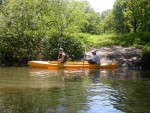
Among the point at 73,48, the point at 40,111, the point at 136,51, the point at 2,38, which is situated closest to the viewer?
the point at 40,111

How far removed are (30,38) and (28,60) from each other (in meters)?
1.64

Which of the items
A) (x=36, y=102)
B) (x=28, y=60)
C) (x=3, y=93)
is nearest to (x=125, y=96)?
(x=36, y=102)

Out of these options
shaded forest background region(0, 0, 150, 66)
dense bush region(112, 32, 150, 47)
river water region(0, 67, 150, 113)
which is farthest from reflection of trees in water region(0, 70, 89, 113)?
dense bush region(112, 32, 150, 47)

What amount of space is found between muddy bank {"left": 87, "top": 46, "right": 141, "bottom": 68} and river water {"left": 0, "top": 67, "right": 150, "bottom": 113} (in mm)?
7561

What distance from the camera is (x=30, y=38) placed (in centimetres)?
2308

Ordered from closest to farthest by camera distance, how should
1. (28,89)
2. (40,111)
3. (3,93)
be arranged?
(40,111) < (3,93) < (28,89)

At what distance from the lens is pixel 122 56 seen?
80.7 ft

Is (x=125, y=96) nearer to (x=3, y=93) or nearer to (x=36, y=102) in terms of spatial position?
(x=36, y=102)

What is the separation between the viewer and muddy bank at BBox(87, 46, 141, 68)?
76.8 feet

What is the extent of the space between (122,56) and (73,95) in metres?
13.7

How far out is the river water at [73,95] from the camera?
9375 millimetres

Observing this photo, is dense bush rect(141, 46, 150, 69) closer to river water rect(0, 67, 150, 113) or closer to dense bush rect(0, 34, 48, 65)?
river water rect(0, 67, 150, 113)

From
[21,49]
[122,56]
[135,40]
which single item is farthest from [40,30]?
[135,40]

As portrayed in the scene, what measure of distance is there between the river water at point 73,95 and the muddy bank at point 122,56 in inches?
298
